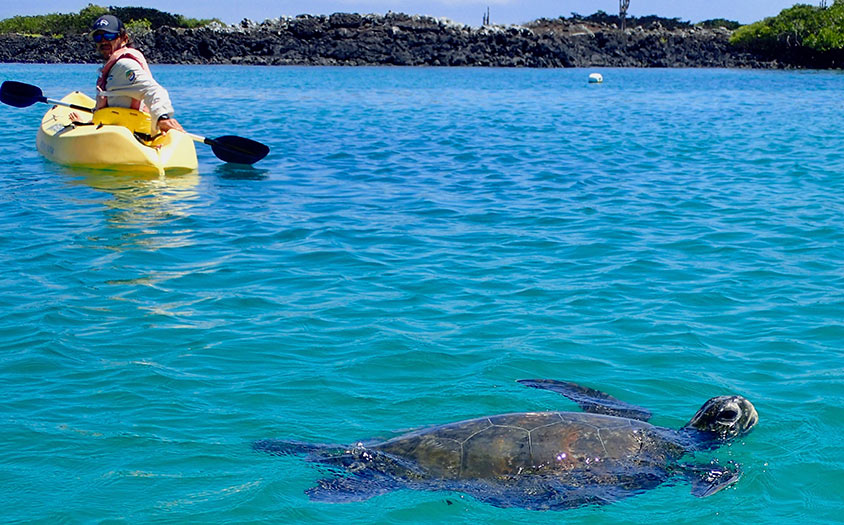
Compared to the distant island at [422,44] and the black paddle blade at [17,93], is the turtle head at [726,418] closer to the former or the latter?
the black paddle blade at [17,93]

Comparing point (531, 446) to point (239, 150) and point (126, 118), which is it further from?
point (239, 150)

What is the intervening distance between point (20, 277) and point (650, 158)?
11.9 m

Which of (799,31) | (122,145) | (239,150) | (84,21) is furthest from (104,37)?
(84,21)

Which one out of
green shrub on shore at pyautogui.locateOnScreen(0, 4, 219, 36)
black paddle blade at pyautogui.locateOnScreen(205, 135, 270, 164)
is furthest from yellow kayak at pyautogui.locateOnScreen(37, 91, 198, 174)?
green shrub on shore at pyautogui.locateOnScreen(0, 4, 219, 36)

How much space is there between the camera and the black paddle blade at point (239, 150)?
1514 centimetres

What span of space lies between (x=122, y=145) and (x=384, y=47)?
205 ft

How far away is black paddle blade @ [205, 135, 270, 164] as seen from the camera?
15.1m

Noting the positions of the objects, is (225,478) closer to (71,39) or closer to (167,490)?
(167,490)

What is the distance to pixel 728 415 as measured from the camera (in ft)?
16.6

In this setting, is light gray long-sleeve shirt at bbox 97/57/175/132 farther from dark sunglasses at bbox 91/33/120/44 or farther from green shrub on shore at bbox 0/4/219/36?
green shrub on shore at bbox 0/4/219/36

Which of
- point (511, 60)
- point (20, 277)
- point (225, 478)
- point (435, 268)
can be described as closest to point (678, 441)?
point (225, 478)

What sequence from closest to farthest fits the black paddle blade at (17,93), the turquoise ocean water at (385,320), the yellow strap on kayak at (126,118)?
the turquoise ocean water at (385,320), the yellow strap on kayak at (126,118), the black paddle blade at (17,93)

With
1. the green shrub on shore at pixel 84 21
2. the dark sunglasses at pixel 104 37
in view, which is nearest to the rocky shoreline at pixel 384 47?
the green shrub on shore at pixel 84 21

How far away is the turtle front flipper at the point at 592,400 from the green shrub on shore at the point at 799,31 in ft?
215
